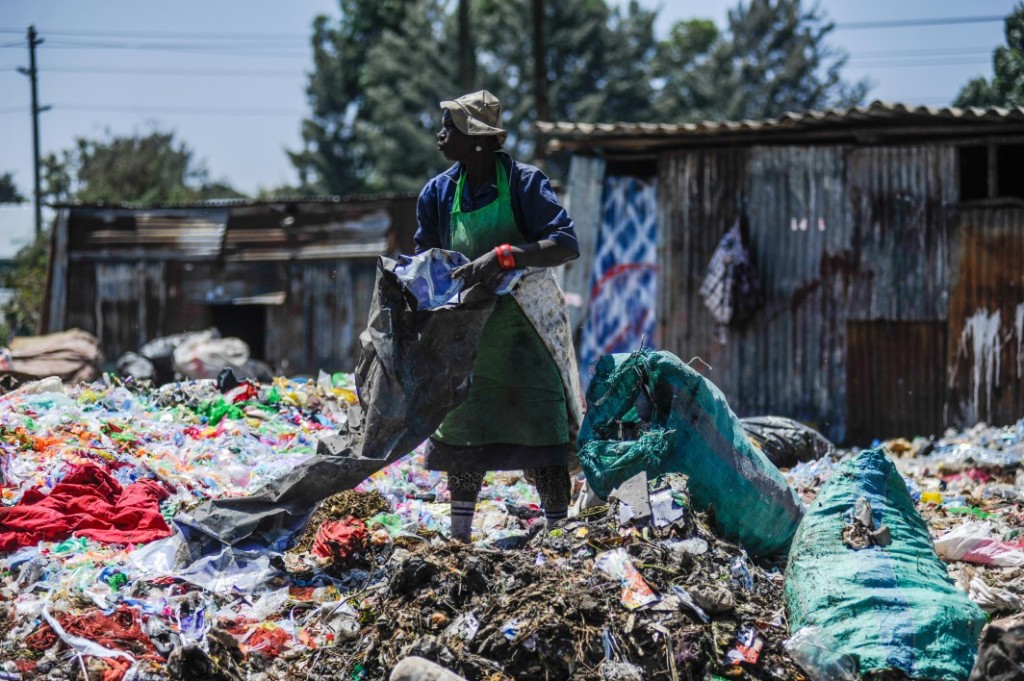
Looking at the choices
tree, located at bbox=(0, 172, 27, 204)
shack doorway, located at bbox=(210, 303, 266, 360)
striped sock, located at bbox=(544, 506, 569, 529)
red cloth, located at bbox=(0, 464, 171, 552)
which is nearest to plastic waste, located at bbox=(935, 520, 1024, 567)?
striped sock, located at bbox=(544, 506, 569, 529)

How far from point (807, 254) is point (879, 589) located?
302 inches

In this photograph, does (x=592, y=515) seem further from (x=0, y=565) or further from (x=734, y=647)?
(x=0, y=565)

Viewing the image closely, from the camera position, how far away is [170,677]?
320 centimetres

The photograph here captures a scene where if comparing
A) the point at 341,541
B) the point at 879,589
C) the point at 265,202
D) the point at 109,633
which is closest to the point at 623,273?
the point at 265,202

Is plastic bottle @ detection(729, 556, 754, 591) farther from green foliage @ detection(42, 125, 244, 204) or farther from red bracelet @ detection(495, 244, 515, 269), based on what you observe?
green foliage @ detection(42, 125, 244, 204)

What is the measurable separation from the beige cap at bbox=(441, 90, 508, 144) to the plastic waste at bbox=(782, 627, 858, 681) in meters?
2.16

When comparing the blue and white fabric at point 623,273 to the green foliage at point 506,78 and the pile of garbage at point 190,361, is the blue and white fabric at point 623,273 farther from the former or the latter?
the green foliage at point 506,78

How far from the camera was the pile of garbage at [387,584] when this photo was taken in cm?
317

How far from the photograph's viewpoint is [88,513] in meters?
4.45

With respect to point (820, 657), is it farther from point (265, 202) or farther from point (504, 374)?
point (265, 202)

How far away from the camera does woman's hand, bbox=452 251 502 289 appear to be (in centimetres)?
393

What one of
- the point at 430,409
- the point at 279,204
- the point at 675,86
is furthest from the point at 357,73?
the point at 430,409

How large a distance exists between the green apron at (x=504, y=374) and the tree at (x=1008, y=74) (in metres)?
10.8

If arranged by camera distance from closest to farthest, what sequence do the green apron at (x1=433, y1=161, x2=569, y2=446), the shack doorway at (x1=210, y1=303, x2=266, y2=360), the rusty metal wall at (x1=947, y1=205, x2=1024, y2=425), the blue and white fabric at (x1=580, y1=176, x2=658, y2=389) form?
the green apron at (x1=433, y1=161, x2=569, y2=446)
the rusty metal wall at (x1=947, y1=205, x2=1024, y2=425)
the blue and white fabric at (x1=580, y1=176, x2=658, y2=389)
the shack doorway at (x1=210, y1=303, x2=266, y2=360)
